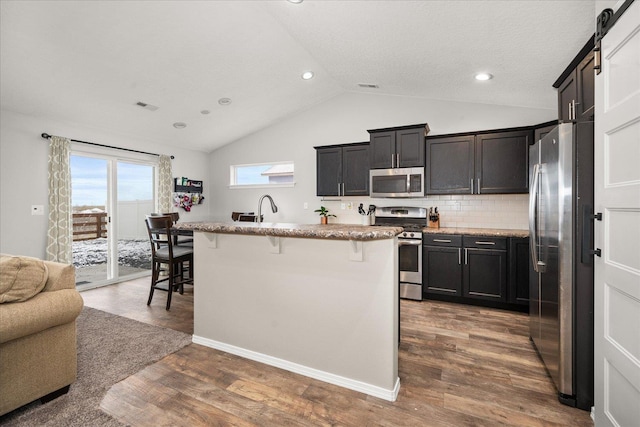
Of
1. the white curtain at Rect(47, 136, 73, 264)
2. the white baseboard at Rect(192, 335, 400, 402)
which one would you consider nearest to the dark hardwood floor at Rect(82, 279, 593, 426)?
the white baseboard at Rect(192, 335, 400, 402)

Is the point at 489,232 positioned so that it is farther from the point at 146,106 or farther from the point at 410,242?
the point at 146,106

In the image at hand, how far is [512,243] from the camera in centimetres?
333

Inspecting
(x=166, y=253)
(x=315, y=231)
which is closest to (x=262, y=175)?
(x=166, y=253)

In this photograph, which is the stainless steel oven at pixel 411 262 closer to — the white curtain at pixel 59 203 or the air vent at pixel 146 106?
Answer: the air vent at pixel 146 106

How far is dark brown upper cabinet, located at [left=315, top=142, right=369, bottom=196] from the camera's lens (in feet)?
14.5

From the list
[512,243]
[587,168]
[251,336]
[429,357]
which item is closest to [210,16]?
[251,336]

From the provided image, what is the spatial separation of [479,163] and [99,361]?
439cm

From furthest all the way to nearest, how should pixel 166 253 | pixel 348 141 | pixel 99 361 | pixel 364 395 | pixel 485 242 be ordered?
pixel 348 141 < pixel 166 253 < pixel 485 242 < pixel 99 361 < pixel 364 395

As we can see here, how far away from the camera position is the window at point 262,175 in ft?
17.9

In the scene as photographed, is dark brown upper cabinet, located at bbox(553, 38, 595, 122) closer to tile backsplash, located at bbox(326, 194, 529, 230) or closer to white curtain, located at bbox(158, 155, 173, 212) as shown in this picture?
tile backsplash, located at bbox(326, 194, 529, 230)

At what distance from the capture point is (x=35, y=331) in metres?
1.67

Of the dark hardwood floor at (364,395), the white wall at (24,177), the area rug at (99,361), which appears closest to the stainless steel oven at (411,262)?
the dark hardwood floor at (364,395)

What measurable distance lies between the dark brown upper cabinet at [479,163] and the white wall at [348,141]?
1.11 ft

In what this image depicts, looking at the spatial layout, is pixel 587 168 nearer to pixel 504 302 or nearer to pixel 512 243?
pixel 512 243
